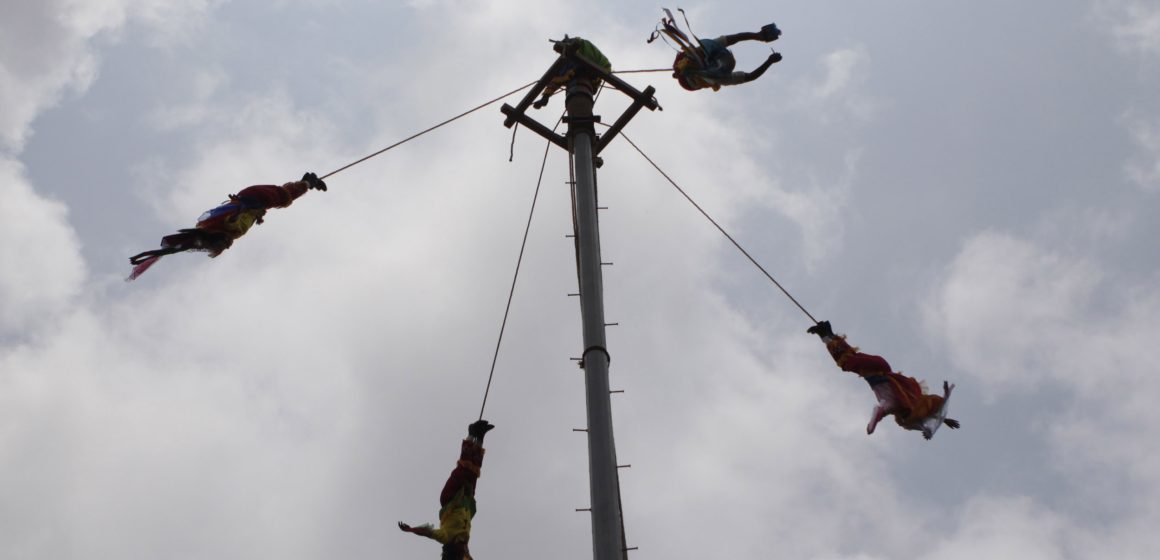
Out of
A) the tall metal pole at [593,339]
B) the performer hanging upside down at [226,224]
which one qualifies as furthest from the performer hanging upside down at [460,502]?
the performer hanging upside down at [226,224]

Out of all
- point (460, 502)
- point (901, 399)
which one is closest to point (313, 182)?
point (460, 502)

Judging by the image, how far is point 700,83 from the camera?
11.1m

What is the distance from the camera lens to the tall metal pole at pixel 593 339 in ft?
23.2

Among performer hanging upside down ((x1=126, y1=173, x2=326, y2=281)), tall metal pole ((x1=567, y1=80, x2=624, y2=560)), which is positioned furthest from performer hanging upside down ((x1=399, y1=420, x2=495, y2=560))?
performer hanging upside down ((x1=126, y1=173, x2=326, y2=281))

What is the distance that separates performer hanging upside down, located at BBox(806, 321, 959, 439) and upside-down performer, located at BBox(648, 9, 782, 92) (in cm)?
345

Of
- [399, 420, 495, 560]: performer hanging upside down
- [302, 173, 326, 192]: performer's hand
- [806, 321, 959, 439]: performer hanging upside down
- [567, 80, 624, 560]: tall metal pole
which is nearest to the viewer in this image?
[567, 80, 624, 560]: tall metal pole

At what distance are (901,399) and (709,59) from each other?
13.9ft

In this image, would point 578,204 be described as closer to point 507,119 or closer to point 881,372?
point 507,119

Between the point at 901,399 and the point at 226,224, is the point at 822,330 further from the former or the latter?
the point at 226,224

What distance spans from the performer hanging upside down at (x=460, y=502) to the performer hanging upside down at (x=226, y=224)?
3.24 metres

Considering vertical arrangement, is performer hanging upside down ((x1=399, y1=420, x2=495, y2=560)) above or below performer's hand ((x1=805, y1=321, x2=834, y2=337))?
below

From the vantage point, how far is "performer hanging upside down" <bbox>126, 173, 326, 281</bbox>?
973 cm

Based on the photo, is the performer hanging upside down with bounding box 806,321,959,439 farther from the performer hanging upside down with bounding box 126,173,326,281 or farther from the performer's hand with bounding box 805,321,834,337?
the performer hanging upside down with bounding box 126,173,326,281

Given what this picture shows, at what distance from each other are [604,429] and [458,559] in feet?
5.72
